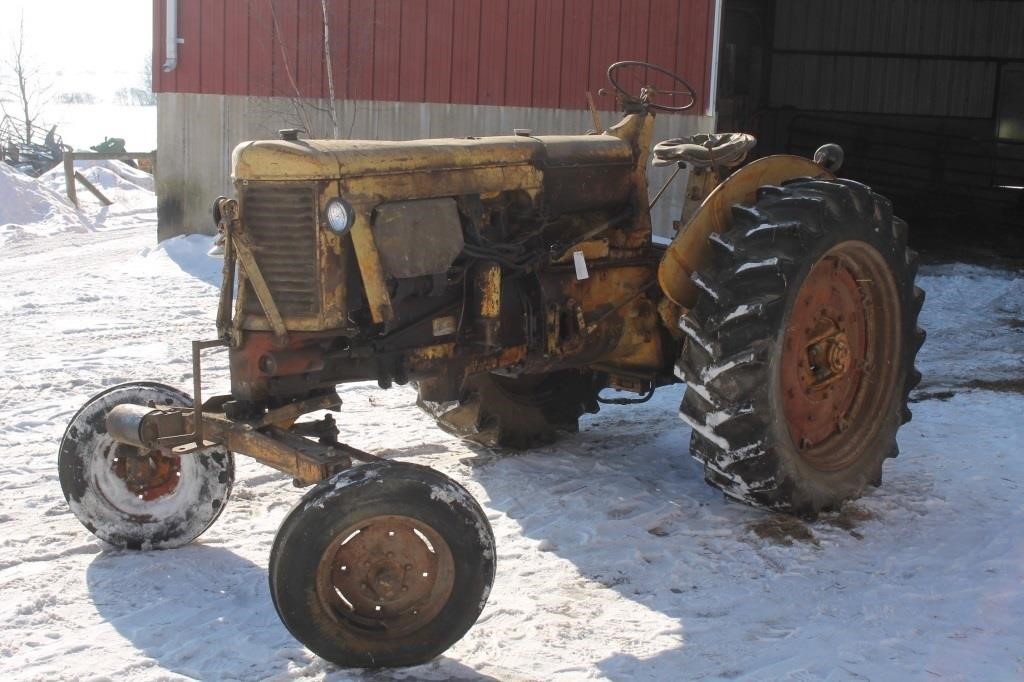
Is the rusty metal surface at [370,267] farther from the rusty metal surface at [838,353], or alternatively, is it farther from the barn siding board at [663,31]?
the barn siding board at [663,31]

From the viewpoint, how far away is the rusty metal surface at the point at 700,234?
587 cm

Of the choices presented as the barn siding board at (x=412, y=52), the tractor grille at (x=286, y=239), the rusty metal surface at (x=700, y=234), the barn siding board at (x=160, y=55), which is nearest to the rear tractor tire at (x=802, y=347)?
the rusty metal surface at (x=700, y=234)

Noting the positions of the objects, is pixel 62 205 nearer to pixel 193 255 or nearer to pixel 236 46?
pixel 236 46

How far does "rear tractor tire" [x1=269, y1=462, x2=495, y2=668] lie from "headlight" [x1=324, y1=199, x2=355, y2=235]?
0.96 metres

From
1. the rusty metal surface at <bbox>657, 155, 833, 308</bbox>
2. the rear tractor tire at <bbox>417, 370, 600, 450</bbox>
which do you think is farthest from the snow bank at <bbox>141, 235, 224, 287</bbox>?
the rusty metal surface at <bbox>657, 155, 833, 308</bbox>

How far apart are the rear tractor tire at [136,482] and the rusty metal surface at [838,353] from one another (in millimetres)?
2630

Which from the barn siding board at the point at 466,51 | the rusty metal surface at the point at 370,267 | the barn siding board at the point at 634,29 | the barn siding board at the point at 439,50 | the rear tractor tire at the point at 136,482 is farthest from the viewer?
the barn siding board at the point at 439,50

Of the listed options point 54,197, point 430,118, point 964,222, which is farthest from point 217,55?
Answer: point 964,222

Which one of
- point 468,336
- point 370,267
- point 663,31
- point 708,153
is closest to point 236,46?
point 663,31

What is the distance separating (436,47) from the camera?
14.8 meters

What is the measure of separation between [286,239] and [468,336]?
1.00 meters

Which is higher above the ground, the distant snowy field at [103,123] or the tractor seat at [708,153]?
the tractor seat at [708,153]

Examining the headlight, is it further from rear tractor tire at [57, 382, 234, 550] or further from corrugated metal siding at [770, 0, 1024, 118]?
corrugated metal siding at [770, 0, 1024, 118]

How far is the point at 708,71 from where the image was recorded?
40.7ft
